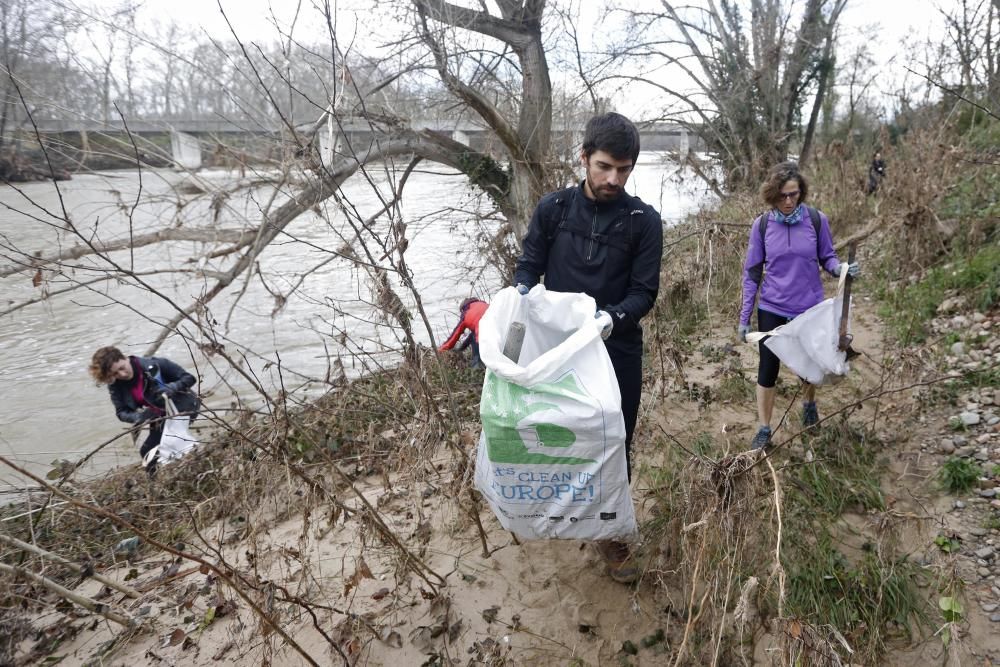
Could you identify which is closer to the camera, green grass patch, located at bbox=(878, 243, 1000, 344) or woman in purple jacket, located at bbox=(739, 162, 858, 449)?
woman in purple jacket, located at bbox=(739, 162, 858, 449)

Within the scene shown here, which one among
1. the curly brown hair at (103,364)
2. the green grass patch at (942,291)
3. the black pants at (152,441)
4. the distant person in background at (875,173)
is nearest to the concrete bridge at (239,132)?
the curly brown hair at (103,364)

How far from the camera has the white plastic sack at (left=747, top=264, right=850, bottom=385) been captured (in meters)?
2.92

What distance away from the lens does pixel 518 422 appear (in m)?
1.76

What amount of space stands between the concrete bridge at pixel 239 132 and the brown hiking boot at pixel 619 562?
2.14 m

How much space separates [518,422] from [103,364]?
3.56 metres

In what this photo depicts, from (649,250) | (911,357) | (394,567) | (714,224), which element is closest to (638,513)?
(394,567)

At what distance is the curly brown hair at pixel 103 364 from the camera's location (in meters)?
3.95

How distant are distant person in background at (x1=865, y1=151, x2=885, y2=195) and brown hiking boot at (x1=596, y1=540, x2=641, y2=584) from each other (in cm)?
630

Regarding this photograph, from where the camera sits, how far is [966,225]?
4.91 meters

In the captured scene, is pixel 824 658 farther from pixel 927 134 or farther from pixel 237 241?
pixel 927 134

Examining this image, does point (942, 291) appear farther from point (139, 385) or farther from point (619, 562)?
point (139, 385)

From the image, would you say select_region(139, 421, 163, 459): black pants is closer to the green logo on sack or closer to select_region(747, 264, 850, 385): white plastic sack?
the green logo on sack

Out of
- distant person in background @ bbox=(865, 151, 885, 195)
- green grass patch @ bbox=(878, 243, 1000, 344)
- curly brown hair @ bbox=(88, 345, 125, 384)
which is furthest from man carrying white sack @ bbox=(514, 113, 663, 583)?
distant person in background @ bbox=(865, 151, 885, 195)

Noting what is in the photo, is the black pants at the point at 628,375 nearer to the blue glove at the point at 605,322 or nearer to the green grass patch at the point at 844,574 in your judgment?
the blue glove at the point at 605,322
